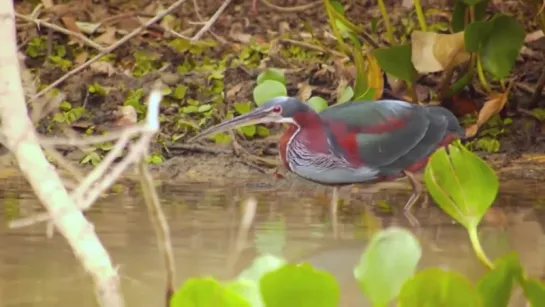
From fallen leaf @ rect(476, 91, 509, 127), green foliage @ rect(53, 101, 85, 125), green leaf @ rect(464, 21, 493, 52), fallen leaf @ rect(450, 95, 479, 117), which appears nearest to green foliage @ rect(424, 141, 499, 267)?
green leaf @ rect(464, 21, 493, 52)

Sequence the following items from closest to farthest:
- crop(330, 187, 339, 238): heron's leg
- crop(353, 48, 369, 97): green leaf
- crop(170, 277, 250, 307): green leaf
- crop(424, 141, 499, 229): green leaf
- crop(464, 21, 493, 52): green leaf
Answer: crop(170, 277, 250, 307): green leaf → crop(424, 141, 499, 229): green leaf → crop(330, 187, 339, 238): heron's leg → crop(464, 21, 493, 52): green leaf → crop(353, 48, 369, 97): green leaf

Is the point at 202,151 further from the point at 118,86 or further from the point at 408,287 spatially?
the point at 408,287

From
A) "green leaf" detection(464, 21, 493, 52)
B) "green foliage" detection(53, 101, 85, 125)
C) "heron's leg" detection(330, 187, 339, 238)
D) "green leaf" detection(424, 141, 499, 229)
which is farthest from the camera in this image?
"green foliage" detection(53, 101, 85, 125)

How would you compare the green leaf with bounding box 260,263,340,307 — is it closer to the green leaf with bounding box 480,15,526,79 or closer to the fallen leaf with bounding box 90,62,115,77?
the green leaf with bounding box 480,15,526,79

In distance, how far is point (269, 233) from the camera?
1.09m

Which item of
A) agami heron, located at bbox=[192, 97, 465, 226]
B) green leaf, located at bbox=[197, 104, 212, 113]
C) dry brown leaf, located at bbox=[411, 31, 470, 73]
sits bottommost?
green leaf, located at bbox=[197, 104, 212, 113]

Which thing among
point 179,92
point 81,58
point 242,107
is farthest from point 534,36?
point 81,58

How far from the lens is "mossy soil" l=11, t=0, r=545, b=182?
1.96m

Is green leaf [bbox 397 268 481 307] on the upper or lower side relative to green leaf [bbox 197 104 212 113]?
upper

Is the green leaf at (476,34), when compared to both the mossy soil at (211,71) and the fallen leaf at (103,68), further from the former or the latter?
the fallen leaf at (103,68)

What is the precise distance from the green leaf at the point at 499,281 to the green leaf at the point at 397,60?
131cm

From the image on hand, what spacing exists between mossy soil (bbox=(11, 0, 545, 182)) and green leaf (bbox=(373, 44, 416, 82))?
32 cm

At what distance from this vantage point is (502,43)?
5.59 ft

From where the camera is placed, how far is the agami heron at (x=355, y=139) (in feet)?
4.59
